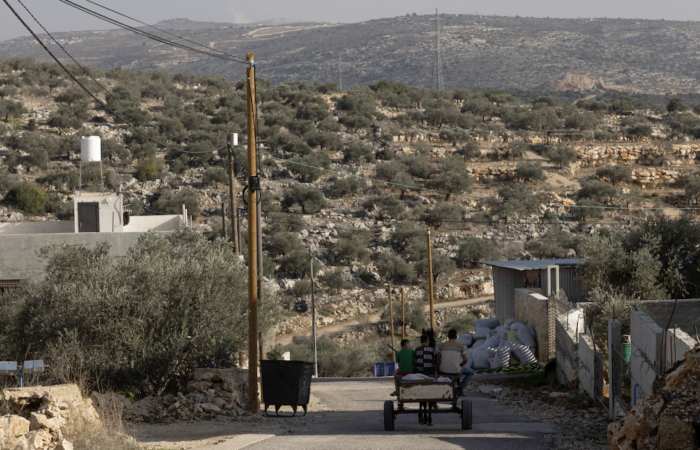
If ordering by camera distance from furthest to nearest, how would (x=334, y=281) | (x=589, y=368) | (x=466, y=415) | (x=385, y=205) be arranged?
(x=385, y=205) < (x=334, y=281) < (x=589, y=368) < (x=466, y=415)

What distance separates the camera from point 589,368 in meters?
12.2

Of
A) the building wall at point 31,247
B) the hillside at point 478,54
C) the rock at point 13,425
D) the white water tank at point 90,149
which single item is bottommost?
the rock at point 13,425

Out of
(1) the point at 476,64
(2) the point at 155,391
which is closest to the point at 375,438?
(2) the point at 155,391

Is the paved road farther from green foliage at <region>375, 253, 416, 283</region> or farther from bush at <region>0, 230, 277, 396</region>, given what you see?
green foliage at <region>375, 253, 416, 283</region>

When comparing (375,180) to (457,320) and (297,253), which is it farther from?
(457,320)

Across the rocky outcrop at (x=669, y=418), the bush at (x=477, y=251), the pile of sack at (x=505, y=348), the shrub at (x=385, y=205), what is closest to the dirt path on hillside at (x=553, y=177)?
the bush at (x=477, y=251)

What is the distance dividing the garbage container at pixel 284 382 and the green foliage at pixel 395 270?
30.7 m

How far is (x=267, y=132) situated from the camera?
61438 millimetres

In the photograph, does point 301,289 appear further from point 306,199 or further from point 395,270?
point 306,199

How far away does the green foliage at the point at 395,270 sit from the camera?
138 feet

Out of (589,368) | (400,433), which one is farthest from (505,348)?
(400,433)

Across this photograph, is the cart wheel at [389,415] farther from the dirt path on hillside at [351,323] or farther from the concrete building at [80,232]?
the dirt path on hillside at [351,323]

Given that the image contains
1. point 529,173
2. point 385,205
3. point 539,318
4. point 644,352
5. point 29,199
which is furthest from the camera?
point 529,173

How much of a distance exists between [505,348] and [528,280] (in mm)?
5495
